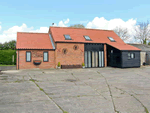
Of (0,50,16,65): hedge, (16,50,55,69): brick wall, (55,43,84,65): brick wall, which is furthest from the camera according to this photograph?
(0,50,16,65): hedge

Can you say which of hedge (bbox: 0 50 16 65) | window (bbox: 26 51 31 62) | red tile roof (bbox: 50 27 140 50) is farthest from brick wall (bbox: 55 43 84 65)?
hedge (bbox: 0 50 16 65)

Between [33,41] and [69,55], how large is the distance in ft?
17.1

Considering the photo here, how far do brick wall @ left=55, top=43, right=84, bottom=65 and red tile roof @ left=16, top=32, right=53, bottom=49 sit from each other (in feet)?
4.40

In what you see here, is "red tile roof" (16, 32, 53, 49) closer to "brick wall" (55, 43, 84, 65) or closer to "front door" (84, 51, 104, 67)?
"brick wall" (55, 43, 84, 65)

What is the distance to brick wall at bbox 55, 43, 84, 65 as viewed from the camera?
1886 cm

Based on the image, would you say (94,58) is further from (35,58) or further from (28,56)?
(28,56)

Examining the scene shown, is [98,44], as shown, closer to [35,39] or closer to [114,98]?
[35,39]

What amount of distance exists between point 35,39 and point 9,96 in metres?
14.6

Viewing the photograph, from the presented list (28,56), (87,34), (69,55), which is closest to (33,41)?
(28,56)

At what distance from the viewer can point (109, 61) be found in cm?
2141

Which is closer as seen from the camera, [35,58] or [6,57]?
[35,58]

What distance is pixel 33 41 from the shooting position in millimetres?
19719

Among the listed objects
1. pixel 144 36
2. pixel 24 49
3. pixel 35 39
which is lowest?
pixel 24 49

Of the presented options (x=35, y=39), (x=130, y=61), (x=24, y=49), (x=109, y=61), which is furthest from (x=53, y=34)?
(x=130, y=61)
